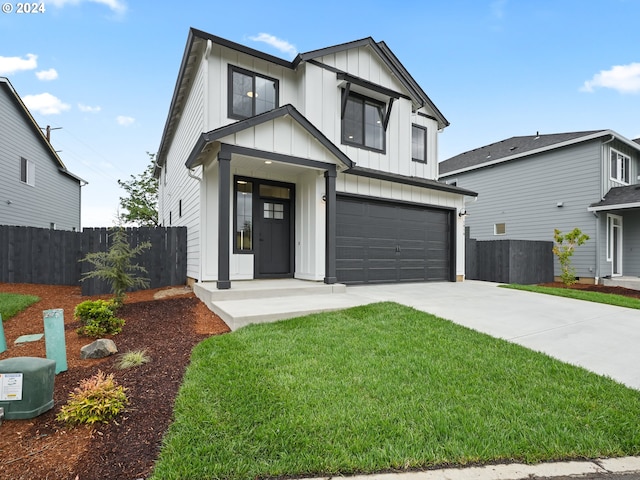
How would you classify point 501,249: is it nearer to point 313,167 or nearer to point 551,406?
point 313,167

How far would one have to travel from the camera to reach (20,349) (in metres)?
3.98

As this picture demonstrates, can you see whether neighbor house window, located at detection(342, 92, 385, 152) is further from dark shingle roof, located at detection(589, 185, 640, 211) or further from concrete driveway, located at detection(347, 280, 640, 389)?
dark shingle roof, located at detection(589, 185, 640, 211)

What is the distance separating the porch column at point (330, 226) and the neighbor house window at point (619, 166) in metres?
13.0

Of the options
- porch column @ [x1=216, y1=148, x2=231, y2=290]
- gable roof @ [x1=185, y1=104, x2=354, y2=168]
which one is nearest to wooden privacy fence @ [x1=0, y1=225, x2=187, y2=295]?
gable roof @ [x1=185, y1=104, x2=354, y2=168]

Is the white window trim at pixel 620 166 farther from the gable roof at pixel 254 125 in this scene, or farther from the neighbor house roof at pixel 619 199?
the gable roof at pixel 254 125

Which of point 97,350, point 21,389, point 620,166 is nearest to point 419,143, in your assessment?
point 620,166

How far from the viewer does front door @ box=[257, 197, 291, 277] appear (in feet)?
26.3

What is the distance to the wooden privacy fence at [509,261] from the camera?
11.7 meters

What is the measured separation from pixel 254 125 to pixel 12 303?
5.75 meters

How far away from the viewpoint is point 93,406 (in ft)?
7.71

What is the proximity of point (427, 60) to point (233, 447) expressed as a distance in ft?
49.2

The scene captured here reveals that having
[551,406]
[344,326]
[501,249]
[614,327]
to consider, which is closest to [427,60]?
[501,249]

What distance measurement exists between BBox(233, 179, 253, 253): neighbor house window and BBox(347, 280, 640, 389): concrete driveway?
8.96 feet

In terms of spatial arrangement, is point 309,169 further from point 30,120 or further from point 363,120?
point 30,120
